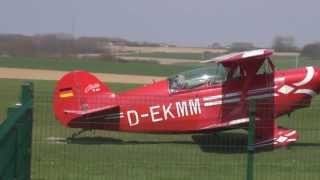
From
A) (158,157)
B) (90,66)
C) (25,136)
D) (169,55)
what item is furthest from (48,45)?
(25,136)

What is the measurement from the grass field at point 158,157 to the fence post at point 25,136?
2.74m

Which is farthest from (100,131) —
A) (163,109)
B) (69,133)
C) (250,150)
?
(250,150)

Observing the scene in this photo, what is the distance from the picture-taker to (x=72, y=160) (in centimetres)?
1266

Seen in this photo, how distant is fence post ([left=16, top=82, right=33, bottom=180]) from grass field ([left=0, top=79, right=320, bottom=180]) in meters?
2.74

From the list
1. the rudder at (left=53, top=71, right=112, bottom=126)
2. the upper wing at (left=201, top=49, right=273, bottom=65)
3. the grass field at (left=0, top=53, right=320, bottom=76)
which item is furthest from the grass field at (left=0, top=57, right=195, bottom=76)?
the upper wing at (left=201, top=49, right=273, bottom=65)

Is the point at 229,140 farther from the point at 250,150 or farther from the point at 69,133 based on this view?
the point at 250,150

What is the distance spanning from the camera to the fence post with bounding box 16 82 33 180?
777 cm

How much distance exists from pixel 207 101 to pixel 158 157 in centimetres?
341

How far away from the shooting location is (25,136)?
25.7 ft

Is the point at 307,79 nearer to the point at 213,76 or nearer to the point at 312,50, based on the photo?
the point at 213,76

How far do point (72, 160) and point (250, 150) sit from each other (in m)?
4.82

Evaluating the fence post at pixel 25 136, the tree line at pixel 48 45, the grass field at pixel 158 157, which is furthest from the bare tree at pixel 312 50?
the fence post at pixel 25 136

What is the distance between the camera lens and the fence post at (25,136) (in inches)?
306

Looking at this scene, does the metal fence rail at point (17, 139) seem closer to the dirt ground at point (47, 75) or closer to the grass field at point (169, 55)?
the dirt ground at point (47, 75)
